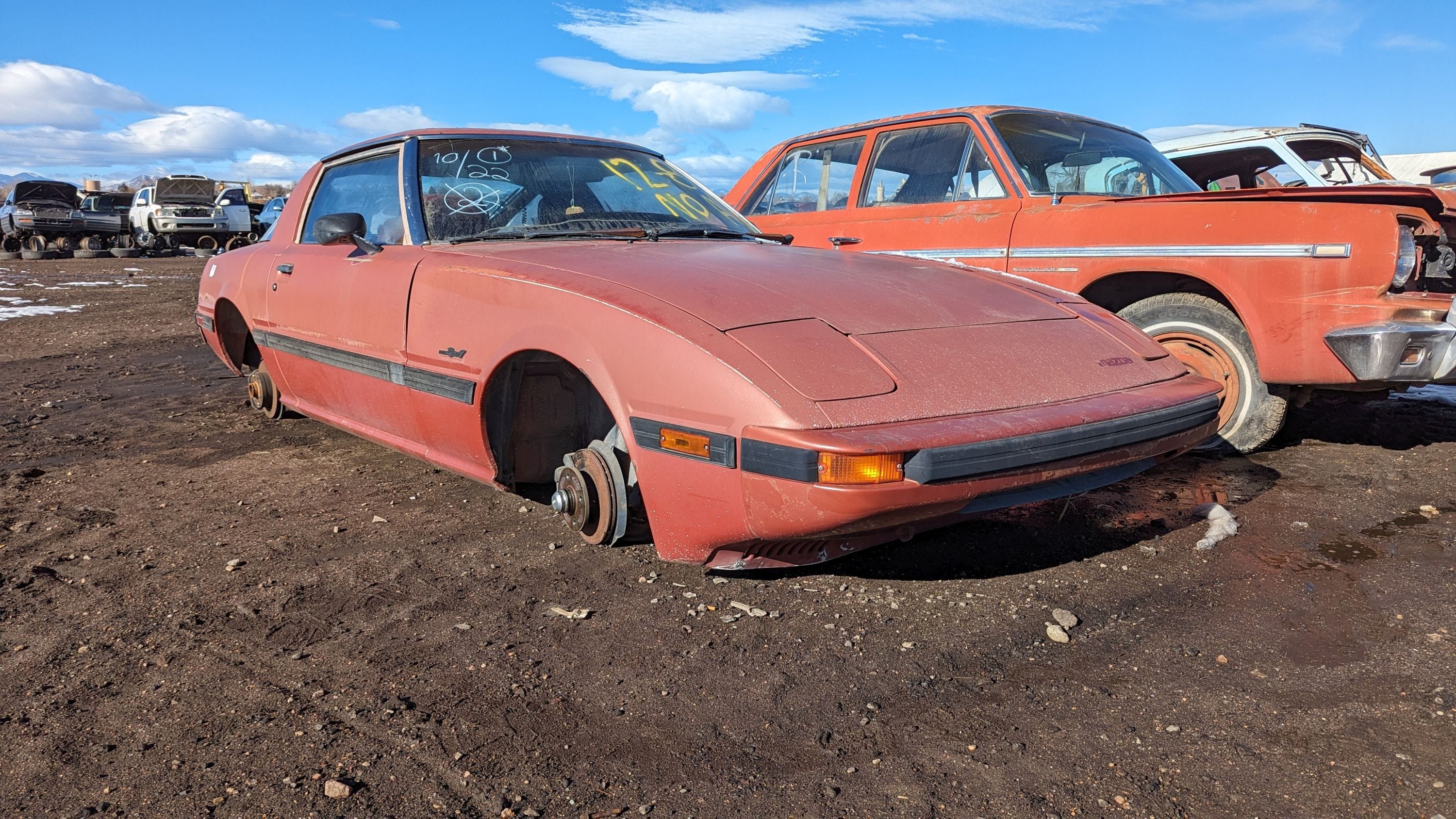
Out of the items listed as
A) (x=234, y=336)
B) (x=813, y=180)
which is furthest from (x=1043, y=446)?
(x=234, y=336)

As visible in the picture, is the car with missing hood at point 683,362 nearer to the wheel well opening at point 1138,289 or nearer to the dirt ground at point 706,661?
the dirt ground at point 706,661

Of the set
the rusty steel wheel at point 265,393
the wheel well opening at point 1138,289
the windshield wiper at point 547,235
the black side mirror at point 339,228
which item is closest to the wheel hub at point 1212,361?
the wheel well opening at point 1138,289

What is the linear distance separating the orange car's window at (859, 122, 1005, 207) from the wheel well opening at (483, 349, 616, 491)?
8.79 ft

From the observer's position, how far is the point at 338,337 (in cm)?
356

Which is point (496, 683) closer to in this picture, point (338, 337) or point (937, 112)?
point (338, 337)

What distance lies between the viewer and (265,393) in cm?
471

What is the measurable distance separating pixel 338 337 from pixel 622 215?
1165 millimetres

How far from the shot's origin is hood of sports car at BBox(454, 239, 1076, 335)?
2.52m

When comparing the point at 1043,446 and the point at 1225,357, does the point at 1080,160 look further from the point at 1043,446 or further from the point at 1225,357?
the point at 1043,446

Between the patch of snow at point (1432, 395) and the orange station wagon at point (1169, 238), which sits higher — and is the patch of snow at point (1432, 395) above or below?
below

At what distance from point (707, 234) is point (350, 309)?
1.34 m

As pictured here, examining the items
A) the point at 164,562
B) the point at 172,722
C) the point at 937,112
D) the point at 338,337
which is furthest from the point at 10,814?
the point at 937,112

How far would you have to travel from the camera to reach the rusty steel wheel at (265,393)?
4.66 m

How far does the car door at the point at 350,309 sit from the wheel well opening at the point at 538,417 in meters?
0.44
